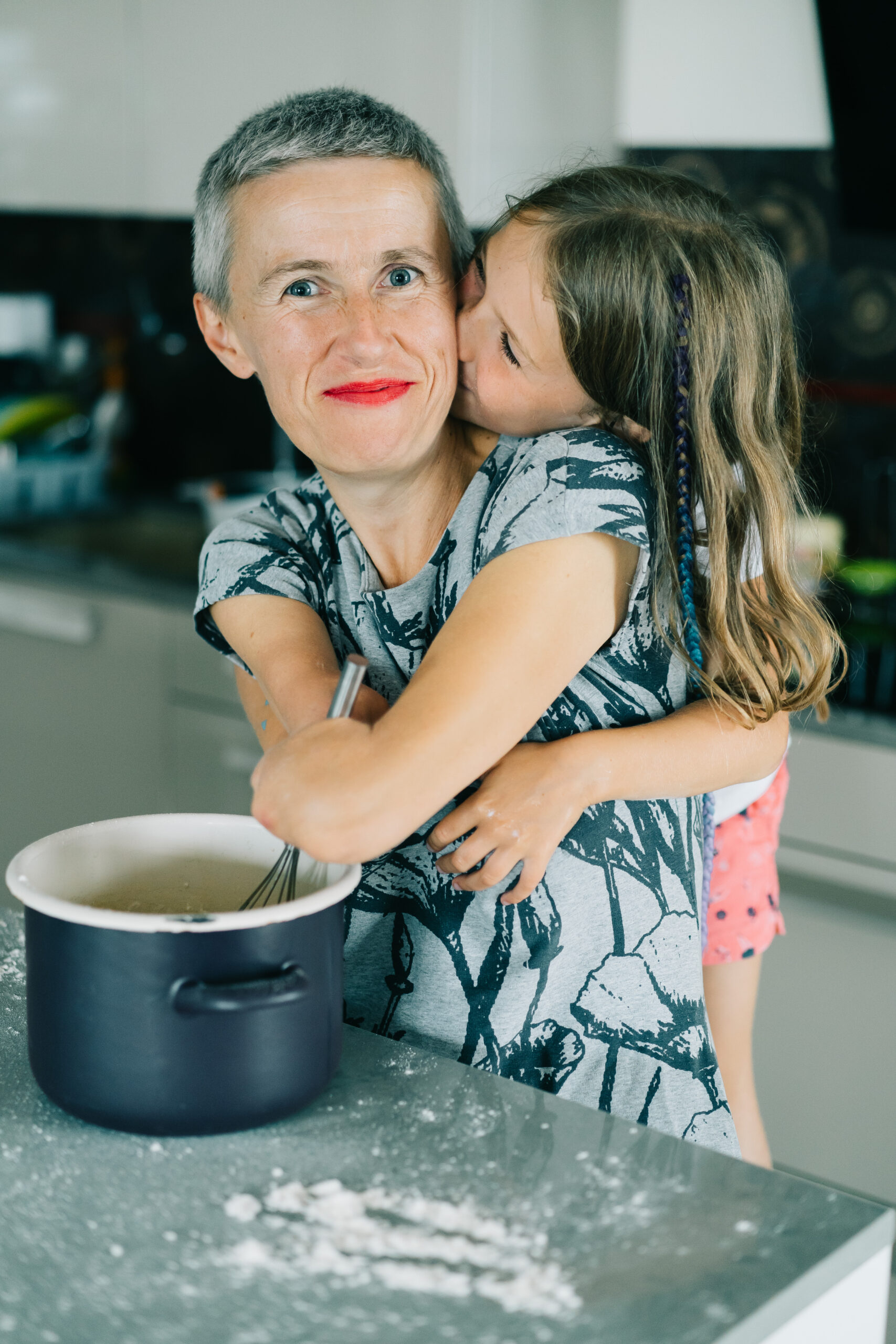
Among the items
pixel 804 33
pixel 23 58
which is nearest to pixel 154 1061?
pixel 804 33

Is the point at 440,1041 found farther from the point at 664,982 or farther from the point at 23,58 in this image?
the point at 23,58

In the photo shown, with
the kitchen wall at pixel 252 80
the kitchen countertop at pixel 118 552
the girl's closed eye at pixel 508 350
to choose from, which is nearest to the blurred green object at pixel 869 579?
→ the kitchen wall at pixel 252 80

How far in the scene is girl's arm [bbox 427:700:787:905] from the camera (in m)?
0.87

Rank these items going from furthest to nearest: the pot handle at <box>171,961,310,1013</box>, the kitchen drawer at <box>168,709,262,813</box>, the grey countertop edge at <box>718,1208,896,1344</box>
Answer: the kitchen drawer at <box>168,709,262,813</box> → the pot handle at <box>171,961,310,1013</box> → the grey countertop edge at <box>718,1208,896,1344</box>

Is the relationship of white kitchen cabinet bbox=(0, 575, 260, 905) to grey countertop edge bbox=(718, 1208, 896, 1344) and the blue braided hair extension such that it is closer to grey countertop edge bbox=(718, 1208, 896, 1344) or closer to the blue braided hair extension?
the blue braided hair extension

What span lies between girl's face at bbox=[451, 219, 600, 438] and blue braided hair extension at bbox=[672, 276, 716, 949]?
0.07m

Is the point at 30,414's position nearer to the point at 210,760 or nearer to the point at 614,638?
the point at 210,760

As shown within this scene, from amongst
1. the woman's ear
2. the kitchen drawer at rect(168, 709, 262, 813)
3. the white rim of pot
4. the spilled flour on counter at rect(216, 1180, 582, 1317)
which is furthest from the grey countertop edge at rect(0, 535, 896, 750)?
the spilled flour on counter at rect(216, 1180, 582, 1317)

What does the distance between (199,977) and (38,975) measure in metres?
0.10

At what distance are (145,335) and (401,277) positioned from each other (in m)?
2.36

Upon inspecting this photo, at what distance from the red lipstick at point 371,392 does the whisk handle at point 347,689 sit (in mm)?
220

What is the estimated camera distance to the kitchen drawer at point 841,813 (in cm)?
182

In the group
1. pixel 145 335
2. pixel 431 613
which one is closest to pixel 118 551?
pixel 145 335

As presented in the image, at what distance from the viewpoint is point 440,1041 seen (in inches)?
37.5
